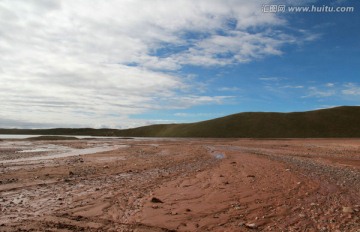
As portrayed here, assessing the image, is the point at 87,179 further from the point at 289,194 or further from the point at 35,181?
the point at 289,194

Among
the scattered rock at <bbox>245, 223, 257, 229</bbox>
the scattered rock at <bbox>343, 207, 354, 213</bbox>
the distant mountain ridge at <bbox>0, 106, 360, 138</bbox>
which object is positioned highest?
the distant mountain ridge at <bbox>0, 106, 360, 138</bbox>

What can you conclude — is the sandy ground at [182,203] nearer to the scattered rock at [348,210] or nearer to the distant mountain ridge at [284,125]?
the scattered rock at [348,210]

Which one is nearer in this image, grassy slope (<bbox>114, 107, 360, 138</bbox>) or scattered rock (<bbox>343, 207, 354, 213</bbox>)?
scattered rock (<bbox>343, 207, 354, 213</bbox>)

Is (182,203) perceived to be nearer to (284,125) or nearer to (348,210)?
(348,210)

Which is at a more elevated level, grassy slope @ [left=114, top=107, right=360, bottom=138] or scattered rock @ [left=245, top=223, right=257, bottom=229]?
grassy slope @ [left=114, top=107, right=360, bottom=138]

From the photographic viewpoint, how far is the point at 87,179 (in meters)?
15.8

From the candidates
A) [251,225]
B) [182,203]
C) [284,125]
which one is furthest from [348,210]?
[284,125]

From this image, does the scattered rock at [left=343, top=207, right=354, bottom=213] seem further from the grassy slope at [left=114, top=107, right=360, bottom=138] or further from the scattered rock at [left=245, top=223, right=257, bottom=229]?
the grassy slope at [left=114, top=107, right=360, bottom=138]

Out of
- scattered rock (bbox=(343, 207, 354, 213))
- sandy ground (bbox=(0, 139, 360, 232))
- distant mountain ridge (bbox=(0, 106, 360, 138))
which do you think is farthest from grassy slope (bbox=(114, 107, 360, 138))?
scattered rock (bbox=(343, 207, 354, 213))

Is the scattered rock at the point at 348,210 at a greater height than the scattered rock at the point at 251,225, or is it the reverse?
the scattered rock at the point at 348,210

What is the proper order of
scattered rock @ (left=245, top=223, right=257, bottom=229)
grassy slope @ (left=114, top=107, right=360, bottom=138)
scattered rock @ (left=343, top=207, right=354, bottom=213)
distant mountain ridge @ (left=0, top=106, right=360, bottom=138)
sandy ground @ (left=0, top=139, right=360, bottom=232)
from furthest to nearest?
grassy slope @ (left=114, top=107, right=360, bottom=138) → distant mountain ridge @ (left=0, top=106, right=360, bottom=138) → scattered rock @ (left=343, top=207, right=354, bottom=213) → sandy ground @ (left=0, top=139, right=360, bottom=232) → scattered rock @ (left=245, top=223, right=257, bottom=229)

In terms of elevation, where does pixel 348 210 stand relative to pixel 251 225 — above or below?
above

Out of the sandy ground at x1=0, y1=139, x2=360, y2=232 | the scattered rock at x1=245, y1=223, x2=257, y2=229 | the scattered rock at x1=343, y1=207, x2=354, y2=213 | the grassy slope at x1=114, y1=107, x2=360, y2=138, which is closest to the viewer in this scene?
the scattered rock at x1=245, y1=223, x2=257, y2=229

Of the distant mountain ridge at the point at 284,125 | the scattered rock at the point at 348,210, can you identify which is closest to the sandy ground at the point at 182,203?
the scattered rock at the point at 348,210
